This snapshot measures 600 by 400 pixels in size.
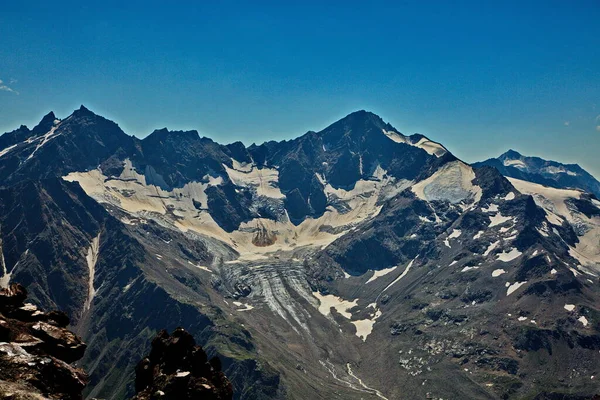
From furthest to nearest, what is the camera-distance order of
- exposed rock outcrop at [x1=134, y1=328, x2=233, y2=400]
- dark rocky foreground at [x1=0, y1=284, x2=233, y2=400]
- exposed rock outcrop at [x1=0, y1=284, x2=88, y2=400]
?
exposed rock outcrop at [x1=134, y1=328, x2=233, y2=400] → dark rocky foreground at [x1=0, y1=284, x2=233, y2=400] → exposed rock outcrop at [x1=0, y1=284, x2=88, y2=400]

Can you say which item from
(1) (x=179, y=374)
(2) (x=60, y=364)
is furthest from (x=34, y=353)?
(1) (x=179, y=374)

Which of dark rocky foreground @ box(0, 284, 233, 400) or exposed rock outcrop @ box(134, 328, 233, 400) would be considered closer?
dark rocky foreground @ box(0, 284, 233, 400)

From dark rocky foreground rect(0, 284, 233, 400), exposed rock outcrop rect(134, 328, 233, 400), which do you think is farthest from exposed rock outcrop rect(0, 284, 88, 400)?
exposed rock outcrop rect(134, 328, 233, 400)

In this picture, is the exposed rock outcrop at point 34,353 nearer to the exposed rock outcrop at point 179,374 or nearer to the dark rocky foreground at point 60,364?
the dark rocky foreground at point 60,364

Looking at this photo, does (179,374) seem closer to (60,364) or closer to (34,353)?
(60,364)

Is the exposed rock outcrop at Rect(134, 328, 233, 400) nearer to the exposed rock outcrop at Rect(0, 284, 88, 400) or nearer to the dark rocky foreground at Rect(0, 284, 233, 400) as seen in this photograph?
the dark rocky foreground at Rect(0, 284, 233, 400)

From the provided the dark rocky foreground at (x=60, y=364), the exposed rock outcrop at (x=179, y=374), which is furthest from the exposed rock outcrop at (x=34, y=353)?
the exposed rock outcrop at (x=179, y=374)
